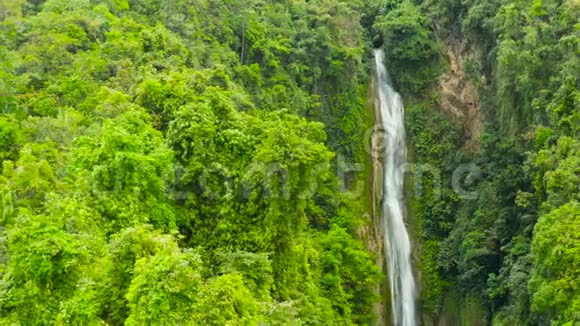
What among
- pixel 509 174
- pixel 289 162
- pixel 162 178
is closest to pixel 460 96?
pixel 509 174

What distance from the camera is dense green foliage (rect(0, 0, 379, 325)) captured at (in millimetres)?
8609

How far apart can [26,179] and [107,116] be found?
11.3ft

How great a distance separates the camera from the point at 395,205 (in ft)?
89.5

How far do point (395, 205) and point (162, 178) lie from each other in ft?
54.1

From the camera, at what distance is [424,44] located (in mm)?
29812

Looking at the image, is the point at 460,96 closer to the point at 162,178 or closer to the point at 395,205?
the point at 395,205

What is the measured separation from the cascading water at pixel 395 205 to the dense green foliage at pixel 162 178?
1.66 metres

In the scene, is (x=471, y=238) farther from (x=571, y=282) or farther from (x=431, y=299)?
(x=571, y=282)

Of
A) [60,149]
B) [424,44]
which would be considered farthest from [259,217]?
[424,44]

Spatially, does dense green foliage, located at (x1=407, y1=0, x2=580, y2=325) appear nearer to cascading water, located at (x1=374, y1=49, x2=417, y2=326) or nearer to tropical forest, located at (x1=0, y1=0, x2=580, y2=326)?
tropical forest, located at (x1=0, y1=0, x2=580, y2=326)

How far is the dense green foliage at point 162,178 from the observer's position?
8.61 m

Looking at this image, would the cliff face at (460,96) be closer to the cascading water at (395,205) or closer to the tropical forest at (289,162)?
the tropical forest at (289,162)

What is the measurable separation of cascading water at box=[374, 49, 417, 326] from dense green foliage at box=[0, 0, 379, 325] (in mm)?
1663

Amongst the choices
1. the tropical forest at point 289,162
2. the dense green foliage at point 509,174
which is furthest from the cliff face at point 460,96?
the dense green foliage at point 509,174
